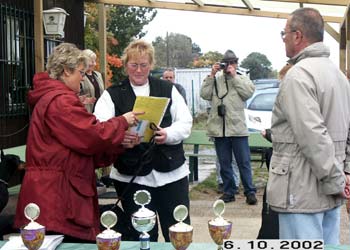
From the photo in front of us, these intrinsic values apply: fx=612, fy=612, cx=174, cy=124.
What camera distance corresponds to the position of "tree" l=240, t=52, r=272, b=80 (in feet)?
114

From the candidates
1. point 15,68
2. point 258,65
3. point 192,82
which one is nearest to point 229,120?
point 15,68

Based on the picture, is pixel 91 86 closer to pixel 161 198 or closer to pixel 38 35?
pixel 38 35

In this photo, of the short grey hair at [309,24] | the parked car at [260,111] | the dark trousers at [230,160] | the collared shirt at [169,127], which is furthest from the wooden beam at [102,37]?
the short grey hair at [309,24]

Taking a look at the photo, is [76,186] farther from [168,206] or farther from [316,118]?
[316,118]

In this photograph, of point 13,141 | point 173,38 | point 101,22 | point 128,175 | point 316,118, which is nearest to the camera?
point 316,118

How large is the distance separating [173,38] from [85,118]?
35.2 metres

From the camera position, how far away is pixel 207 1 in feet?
37.2

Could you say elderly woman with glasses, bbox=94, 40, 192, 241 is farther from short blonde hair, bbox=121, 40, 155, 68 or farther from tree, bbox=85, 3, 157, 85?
tree, bbox=85, 3, 157, 85

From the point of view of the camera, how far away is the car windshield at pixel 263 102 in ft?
43.0

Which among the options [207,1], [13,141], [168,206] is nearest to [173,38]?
[207,1]

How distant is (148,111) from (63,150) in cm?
59

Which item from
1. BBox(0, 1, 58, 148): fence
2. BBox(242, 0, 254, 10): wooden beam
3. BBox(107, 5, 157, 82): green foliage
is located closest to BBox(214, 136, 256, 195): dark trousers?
BBox(0, 1, 58, 148): fence

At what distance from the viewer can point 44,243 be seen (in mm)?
2660

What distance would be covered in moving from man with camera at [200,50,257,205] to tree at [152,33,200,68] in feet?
93.4
